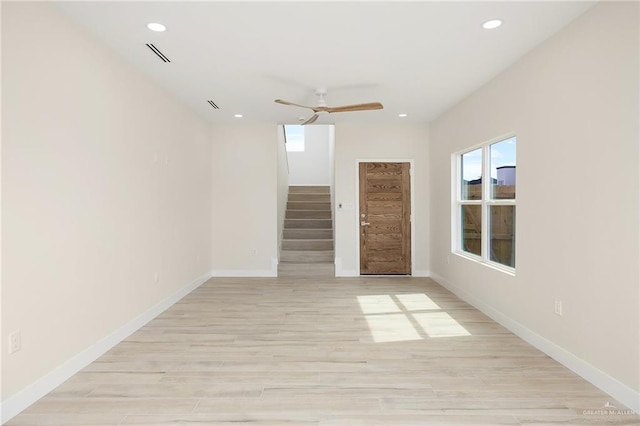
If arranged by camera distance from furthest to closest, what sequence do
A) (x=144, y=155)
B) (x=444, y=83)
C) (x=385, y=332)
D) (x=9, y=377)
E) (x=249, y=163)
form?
1. (x=249, y=163)
2. (x=444, y=83)
3. (x=144, y=155)
4. (x=385, y=332)
5. (x=9, y=377)

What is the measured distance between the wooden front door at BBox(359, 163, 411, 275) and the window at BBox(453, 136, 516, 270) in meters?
1.24

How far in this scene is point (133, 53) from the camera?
3.41m

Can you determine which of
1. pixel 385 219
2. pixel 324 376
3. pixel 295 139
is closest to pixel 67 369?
pixel 324 376

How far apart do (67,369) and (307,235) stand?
17.2ft

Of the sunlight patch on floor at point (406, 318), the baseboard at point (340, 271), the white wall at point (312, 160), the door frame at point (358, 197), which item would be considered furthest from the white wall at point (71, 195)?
the white wall at point (312, 160)

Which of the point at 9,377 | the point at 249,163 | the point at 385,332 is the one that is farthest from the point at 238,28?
the point at 249,163

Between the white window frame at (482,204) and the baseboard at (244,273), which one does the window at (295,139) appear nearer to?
the baseboard at (244,273)

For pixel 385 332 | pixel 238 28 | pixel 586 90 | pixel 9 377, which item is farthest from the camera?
pixel 385 332

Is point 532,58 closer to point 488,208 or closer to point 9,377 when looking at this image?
point 488,208

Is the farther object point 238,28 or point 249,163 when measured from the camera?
point 249,163

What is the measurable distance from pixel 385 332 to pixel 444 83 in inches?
111

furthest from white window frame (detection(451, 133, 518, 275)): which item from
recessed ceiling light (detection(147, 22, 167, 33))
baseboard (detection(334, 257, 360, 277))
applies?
recessed ceiling light (detection(147, 22, 167, 33))

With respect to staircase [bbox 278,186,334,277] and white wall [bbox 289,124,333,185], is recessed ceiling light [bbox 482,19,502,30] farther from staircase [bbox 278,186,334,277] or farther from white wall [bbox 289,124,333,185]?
white wall [bbox 289,124,333,185]

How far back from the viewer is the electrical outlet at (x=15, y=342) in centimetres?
221
